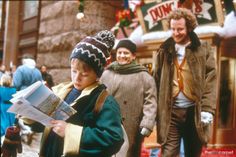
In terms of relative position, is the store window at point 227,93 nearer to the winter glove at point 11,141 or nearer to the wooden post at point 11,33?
the winter glove at point 11,141

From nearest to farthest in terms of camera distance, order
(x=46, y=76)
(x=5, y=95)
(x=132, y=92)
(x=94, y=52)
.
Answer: (x=94, y=52), (x=132, y=92), (x=5, y=95), (x=46, y=76)

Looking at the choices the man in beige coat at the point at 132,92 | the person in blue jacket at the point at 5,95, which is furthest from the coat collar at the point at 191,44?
the person in blue jacket at the point at 5,95

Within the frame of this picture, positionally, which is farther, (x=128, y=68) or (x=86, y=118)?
(x=128, y=68)

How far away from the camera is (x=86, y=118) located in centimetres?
238

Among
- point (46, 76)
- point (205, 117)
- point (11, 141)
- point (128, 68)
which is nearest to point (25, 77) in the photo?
point (46, 76)

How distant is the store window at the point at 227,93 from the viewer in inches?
229

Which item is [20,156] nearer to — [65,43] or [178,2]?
[178,2]

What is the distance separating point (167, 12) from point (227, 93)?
5.84ft

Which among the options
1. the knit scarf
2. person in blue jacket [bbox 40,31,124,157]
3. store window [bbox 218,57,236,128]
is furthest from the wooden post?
person in blue jacket [bbox 40,31,124,157]

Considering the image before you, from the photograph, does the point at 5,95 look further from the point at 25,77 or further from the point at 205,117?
the point at 205,117

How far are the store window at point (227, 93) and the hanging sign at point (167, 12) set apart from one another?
655mm

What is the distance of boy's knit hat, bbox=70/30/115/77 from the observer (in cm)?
247

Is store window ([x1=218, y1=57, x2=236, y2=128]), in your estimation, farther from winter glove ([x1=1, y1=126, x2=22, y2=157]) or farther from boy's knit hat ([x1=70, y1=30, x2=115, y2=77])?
boy's knit hat ([x1=70, y1=30, x2=115, y2=77])

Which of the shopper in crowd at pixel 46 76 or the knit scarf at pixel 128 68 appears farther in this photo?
the shopper in crowd at pixel 46 76
